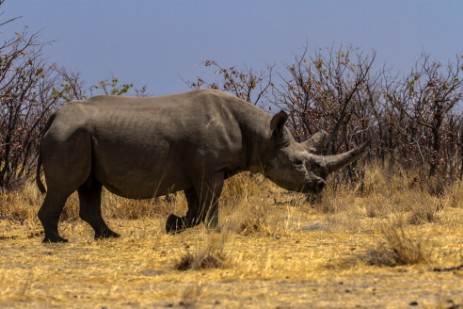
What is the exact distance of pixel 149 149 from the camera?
9.16 m

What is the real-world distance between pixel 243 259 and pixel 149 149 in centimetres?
243

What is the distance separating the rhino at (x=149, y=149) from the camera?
9047mm

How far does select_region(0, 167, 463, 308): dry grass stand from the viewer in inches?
215

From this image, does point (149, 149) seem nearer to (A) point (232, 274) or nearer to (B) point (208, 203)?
(B) point (208, 203)

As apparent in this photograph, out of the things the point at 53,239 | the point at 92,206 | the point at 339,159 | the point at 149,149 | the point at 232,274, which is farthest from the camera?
the point at 339,159

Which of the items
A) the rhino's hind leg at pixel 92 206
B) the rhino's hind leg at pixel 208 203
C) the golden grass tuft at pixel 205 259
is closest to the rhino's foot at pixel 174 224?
the rhino's hind leg at pixel 208 203

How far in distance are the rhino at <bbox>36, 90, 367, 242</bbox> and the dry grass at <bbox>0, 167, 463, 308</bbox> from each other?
371 millimetres

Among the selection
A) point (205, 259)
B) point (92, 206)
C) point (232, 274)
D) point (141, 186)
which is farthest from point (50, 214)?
point (232, 274)

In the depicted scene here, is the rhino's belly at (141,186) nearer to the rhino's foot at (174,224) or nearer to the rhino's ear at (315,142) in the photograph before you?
the rhino's foot at (174,224)

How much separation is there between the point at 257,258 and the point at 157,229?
2.78 metres

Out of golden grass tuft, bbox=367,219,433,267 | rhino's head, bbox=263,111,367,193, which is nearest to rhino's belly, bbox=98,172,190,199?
rhino's head, bbox=263,111,367,193

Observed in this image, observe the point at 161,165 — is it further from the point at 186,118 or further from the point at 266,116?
the point at 266,116

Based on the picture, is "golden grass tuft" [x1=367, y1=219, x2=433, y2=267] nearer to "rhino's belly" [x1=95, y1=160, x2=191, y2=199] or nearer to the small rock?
the small rock

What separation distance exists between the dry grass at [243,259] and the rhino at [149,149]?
0.37 meters
